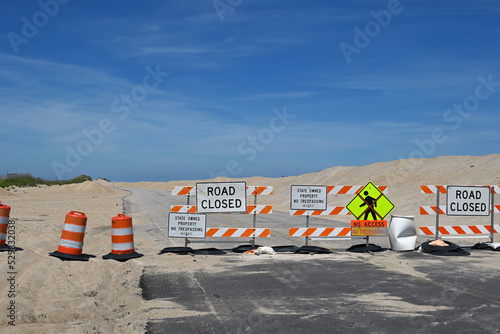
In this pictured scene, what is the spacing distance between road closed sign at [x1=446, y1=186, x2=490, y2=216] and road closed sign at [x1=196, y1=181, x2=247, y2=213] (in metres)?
5.99

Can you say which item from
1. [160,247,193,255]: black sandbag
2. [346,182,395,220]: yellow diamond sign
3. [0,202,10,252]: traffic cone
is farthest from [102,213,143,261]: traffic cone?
[346,182,395,220]: yellow diamond sign

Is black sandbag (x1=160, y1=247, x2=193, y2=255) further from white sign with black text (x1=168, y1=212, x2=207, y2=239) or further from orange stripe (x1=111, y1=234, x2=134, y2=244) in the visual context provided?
orange stripe (x1=111, y1=234, x2=134, y2=244)

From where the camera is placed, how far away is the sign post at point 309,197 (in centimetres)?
1374

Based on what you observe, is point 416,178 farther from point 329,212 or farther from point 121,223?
Result: point 121,223

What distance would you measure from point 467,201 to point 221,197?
7203 mm

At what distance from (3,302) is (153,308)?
2.09 m

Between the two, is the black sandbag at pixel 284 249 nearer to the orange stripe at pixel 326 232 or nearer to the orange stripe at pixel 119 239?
the orange stripe at pixel 326 232

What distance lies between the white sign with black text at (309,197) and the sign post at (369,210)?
2.61 ft

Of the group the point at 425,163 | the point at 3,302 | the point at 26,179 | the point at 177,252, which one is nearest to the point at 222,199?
the point at 177,252

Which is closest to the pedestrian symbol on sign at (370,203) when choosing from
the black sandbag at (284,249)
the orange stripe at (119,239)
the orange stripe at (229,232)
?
the black sandbag at (284,249)

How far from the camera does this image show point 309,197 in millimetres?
13875

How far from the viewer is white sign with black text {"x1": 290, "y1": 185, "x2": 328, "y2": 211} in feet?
45.1

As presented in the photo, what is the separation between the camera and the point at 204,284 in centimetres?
910

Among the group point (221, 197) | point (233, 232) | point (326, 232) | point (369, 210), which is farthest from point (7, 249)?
point (369, 210)
